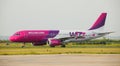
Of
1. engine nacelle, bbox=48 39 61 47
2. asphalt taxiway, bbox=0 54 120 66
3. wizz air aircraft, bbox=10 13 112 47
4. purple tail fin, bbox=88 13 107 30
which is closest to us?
asphalt taxiway, bbox=0 54 120 66

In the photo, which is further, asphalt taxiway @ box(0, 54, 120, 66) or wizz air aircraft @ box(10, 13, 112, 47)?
wizz air aircraft @ box(10, 13, 112, 47)

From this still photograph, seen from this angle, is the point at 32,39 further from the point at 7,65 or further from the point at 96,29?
the point at 7,65

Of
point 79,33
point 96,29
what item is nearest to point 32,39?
point 79,33

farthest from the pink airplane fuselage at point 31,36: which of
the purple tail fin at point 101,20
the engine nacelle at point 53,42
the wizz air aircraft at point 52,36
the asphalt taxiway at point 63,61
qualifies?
the asphalt taxiway at point 63,61

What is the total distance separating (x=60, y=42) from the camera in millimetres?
73125

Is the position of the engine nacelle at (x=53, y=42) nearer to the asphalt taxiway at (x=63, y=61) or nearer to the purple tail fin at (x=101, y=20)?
the purple tail fin at (x=101, y=20)

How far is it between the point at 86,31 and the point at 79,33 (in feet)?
9.27

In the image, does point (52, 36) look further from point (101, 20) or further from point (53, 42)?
point (101, 20)

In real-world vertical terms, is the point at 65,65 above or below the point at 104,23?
below

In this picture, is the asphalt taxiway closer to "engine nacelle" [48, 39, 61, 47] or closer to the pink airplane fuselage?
"engine nacelle" [48, 39, 61, 47]

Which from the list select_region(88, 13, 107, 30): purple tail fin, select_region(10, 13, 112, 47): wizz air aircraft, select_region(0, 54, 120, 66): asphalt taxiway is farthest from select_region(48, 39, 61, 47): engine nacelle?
select_region(0, 54, 120, 66): asphalt taxiway

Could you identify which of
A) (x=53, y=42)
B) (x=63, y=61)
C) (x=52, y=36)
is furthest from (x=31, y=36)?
(x=63, y=61)

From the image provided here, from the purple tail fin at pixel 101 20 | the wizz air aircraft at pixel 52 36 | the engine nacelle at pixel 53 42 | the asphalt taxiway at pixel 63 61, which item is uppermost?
the purple tail fin at pixel 101 20

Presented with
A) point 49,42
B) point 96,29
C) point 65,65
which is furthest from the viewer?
point 96,29
